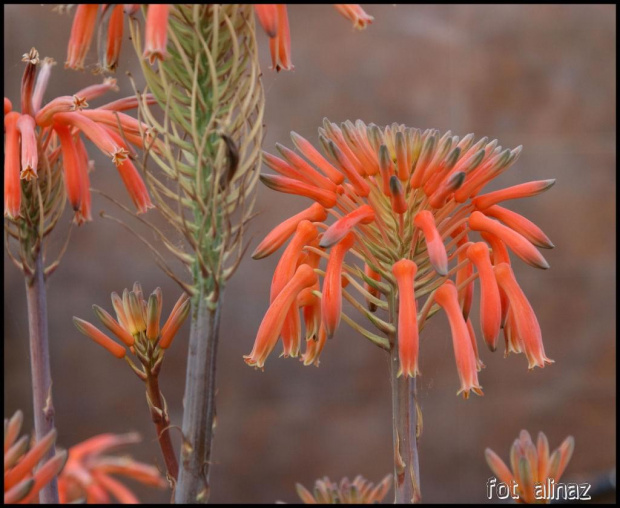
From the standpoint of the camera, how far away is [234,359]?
1873 mm

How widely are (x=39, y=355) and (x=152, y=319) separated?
0.29 feet

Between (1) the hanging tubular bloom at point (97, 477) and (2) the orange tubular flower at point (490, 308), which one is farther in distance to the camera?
(1) the hanging tubular bloom at point (97, 477)

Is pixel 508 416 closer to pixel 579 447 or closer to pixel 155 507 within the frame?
pixel 579 447

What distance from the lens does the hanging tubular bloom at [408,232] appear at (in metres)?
0.35

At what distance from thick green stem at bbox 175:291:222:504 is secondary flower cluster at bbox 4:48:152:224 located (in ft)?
0.38

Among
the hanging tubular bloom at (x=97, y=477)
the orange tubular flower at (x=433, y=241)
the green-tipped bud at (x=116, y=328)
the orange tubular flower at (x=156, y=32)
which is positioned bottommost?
the hanging tubular bloom at (x=97, y=477)

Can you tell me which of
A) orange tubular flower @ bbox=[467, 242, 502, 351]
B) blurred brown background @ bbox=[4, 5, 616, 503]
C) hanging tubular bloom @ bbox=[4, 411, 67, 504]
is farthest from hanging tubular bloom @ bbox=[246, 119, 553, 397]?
blurred brown background @ bbox=[4, 5, 616, 503]

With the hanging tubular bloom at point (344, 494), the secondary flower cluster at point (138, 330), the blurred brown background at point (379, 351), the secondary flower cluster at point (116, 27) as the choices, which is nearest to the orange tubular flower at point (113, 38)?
the secondary flower cluster at point (116, 27)

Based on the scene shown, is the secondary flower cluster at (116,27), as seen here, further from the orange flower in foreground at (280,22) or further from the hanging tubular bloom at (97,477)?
the hanging tubular bloom at (97,477)

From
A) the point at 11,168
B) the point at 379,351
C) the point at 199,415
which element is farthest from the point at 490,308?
the point at 379,351

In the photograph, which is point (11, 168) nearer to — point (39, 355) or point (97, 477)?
point (39, 355)

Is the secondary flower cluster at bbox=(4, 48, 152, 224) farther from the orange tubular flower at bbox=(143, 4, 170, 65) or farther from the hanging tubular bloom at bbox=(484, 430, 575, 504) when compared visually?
the hanging tubular bloom at bbox=(484, 430, 575, 504)

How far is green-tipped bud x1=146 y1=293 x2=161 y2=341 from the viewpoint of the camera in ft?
1.16

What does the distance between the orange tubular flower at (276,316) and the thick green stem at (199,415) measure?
2.3 inches
